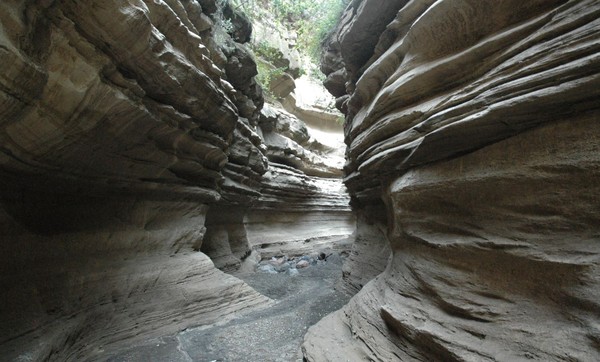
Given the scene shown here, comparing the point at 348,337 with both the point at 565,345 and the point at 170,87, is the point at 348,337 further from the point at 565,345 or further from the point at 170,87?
the point at 170,87

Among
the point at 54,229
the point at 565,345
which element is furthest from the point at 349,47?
the point at 54,229

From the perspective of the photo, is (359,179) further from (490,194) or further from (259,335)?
(259,335)

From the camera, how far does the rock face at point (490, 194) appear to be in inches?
69.9

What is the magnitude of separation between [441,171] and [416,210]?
1.82ft

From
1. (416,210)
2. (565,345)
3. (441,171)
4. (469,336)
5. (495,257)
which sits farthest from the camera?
(416,210)

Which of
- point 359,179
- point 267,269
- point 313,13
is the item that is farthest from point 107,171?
point 313,13

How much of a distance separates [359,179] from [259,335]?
347 cm

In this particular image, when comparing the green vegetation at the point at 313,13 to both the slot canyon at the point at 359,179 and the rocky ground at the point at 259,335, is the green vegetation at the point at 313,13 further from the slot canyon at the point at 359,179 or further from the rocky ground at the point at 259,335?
the rocky ground at the point at 259,335

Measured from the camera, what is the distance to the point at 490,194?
2.33 meters

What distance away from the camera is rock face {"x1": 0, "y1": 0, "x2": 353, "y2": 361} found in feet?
8.06

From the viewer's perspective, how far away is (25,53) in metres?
2.11

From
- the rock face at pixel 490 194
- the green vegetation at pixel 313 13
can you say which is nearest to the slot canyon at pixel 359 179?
the rock face at pixel 490 194

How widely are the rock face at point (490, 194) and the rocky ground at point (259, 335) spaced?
653mm

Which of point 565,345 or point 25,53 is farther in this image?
point 25,53
